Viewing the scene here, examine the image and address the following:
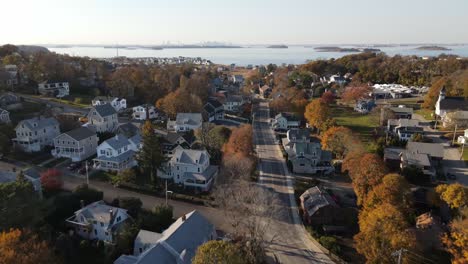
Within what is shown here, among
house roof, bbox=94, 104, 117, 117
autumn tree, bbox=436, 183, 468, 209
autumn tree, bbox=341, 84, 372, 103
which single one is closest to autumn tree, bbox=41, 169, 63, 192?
house roof, bbox=94, 104, 117, 117

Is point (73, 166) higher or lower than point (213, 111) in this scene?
lower

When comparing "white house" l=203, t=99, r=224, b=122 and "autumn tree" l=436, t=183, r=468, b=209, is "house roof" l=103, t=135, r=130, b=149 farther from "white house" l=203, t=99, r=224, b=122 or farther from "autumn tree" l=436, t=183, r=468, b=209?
"autumn tree" l=436, t=183, r=468, b=209

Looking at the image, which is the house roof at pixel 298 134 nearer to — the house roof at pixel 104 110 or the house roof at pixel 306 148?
the house roof at pixel 306 148

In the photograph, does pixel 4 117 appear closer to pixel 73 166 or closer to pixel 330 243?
pixel 73 166

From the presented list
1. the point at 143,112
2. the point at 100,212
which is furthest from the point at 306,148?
the point at 143,112

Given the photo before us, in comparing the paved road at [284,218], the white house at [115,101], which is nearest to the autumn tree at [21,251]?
the paved road at [284,218]

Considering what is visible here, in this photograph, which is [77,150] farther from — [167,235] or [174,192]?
[167,235]
